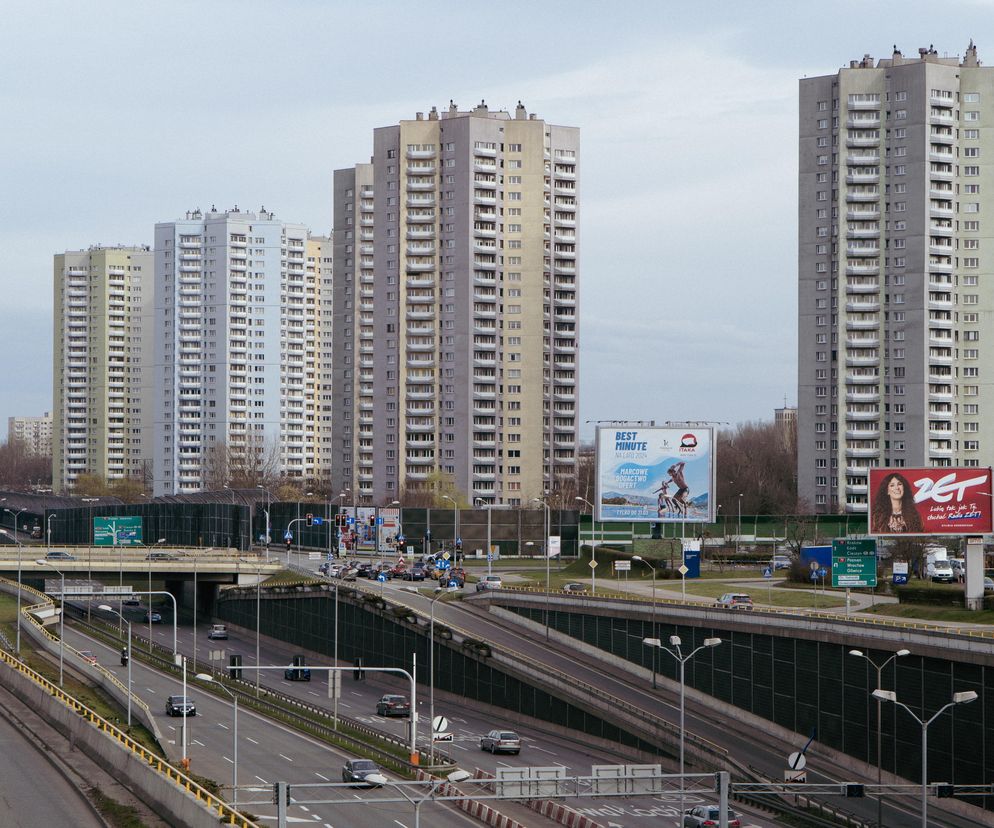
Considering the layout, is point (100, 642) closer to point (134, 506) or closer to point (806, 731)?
point (134, 506)

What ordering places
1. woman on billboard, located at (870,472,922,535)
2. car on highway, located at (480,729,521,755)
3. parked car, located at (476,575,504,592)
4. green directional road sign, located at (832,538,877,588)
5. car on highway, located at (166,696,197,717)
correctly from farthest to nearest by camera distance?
parked car, located at (476,575,504,592)
car on highway, located at (166,696,197,717)
woman on billboard, located at (870,472,922,535)
green directional road sign, located at (832,538,877,588)
car on highway, located at (480,729,521,755)

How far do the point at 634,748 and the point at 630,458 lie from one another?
44.2 metres

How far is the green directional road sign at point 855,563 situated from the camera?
8831 centimetres

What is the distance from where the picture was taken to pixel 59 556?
144 meters

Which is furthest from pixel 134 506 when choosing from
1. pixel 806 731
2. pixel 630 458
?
pixel 806 731

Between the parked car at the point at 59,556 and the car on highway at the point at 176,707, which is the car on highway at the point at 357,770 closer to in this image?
the car on highway at the point at 176,707

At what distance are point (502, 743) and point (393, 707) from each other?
1729 cm

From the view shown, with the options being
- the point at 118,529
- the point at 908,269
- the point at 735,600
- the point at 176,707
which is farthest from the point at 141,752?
the point at 908,269

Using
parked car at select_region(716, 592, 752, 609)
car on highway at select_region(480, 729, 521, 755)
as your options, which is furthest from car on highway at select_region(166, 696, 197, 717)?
parked car at select_region(716, 592, 752, 609)

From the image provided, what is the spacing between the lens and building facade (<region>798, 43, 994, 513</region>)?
172250 millimetres

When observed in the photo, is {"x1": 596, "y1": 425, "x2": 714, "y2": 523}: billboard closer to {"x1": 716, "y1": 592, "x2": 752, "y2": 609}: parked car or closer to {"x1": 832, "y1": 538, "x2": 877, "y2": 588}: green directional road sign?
{"x1": 716, "y1": 592, "x2": 752, "y2": 609}: parked car

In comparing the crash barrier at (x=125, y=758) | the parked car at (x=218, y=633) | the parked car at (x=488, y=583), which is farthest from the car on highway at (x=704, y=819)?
the parked car at (x=218, y=633)

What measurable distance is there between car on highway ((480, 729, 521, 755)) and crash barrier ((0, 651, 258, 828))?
19.8m

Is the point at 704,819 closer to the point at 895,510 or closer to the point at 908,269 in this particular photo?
the point at 895,510
